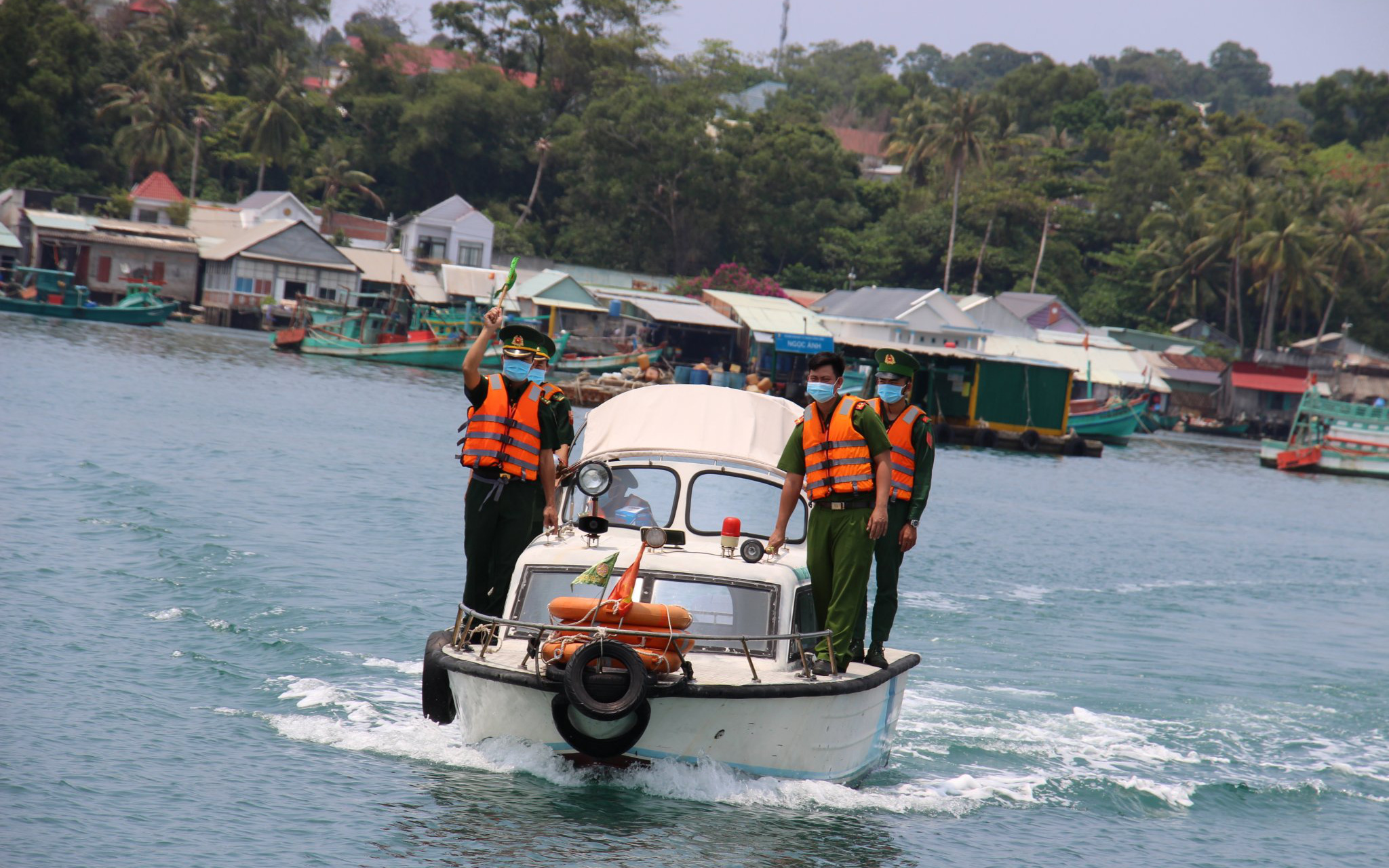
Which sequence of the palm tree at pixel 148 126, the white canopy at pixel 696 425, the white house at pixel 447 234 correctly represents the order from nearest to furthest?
the white canopy at pixel 696 425
the white house at pixel 447 234
the palm tree at pixel 148 126

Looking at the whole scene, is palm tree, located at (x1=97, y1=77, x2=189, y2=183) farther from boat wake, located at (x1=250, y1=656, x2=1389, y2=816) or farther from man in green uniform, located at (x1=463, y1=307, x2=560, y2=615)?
man in green uniform, located at (x1=463, y1=307, x2=560, y2=615)

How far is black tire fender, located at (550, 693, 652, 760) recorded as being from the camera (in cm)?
813

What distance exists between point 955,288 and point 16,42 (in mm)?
56432

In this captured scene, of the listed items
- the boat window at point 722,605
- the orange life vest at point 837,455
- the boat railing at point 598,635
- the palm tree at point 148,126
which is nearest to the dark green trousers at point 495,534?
the boat railing at point 598,635

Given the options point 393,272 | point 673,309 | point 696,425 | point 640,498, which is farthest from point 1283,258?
point 640,498

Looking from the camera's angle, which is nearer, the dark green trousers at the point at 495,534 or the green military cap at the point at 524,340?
the green military cap at the point at 524,340

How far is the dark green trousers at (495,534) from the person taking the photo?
9445 mm

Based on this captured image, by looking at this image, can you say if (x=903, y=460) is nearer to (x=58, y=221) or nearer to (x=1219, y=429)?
(x=58, y=221)

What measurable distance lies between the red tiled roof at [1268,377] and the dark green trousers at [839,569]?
3020 inches

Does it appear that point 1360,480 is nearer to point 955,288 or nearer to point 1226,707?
point 955,288

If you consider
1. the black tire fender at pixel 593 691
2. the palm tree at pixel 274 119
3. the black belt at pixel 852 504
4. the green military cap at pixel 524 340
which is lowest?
the black tire fender at pixel 593 691

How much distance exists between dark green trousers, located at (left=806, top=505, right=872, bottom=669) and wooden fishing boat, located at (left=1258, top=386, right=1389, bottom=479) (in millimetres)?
49770

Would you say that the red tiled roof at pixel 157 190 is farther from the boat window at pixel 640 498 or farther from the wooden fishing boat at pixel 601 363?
the boat window at pixel 640 498

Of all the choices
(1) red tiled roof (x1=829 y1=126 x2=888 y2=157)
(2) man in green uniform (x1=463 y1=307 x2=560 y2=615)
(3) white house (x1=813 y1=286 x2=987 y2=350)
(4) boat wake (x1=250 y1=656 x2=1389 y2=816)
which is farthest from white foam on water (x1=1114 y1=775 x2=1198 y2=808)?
(1) red tiled roof (x1=829 y1=126 x2=888 y2=157)
